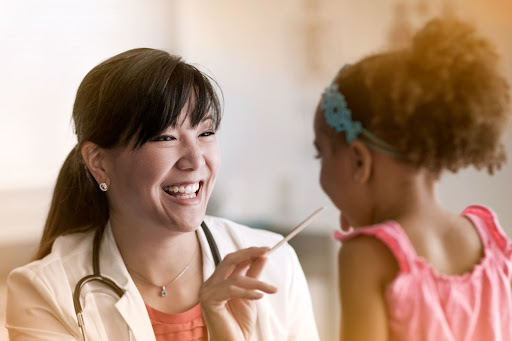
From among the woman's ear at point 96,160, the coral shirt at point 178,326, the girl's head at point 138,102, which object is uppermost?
the girl's head at point 138,102

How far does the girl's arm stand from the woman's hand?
Result: 0.13 metres

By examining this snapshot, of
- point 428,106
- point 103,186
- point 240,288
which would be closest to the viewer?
A: point 428,106

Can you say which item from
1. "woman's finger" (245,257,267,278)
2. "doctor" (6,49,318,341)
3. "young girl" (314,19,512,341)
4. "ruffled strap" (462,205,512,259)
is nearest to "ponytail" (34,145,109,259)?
"doctor" (6,49,318,341)

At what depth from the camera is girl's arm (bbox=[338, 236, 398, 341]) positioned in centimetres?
57

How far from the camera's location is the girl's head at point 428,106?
54 centimetres

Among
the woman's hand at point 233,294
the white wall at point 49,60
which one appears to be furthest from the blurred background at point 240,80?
the woman's hand at point 233,294

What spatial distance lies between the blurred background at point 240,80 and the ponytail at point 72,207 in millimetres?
36

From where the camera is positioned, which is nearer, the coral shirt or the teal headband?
the teal headband

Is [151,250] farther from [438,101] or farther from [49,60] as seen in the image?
[438,101]

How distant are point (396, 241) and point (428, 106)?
0.42ft

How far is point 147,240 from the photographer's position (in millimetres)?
830

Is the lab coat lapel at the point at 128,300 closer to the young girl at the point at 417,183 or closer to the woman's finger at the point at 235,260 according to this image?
the woman's finger at the point at 235,260

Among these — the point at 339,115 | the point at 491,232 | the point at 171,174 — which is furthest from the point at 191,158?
the point at 491,232

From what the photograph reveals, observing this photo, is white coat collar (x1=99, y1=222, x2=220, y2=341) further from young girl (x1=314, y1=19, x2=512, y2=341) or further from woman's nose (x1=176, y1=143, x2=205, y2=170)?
young girl (x1=314, y1=19, x2=512, y2=341)
